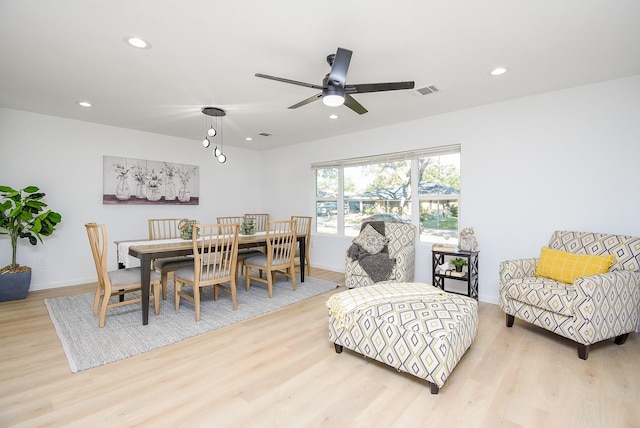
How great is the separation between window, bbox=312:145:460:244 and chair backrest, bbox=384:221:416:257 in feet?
1.00

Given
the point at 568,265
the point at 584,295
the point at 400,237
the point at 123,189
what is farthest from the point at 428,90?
the point at 123,189

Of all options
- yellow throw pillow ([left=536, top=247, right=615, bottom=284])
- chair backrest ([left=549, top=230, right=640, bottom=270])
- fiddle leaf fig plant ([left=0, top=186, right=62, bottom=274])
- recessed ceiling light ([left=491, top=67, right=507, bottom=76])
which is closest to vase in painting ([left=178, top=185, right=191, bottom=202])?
fiddle leaf fig plant ([left=0, top=186, right=62, bottom=274])

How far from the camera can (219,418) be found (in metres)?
1.68

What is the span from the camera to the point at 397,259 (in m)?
3.61

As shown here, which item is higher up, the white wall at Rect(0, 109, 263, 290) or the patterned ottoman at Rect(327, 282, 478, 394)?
the white wall at Rect(0, 109, 263, 290)

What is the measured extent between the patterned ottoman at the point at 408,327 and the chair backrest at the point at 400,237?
148cm

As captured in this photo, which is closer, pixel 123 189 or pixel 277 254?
pixel 277 254

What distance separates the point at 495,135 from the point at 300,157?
3375 mm

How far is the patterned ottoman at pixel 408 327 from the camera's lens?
187 centimetres

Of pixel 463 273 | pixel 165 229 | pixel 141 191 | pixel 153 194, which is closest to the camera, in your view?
pixel 463 273

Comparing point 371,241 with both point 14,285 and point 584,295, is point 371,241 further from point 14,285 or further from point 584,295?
point 14,285

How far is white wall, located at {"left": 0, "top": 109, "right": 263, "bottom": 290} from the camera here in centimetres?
396

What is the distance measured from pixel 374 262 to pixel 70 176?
14.5 feet

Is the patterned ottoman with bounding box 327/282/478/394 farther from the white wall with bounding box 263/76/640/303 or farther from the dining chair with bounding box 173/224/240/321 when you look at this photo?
the white wall with bounding box 263/76/640/303
